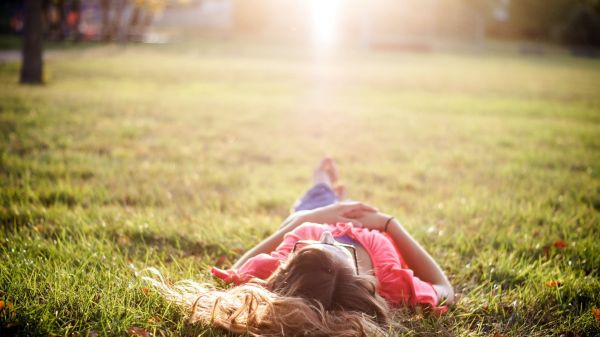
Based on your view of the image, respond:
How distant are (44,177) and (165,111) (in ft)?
14.3

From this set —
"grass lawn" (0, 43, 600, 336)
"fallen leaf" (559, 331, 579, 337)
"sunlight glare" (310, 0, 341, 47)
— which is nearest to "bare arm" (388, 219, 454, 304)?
"grass lawn" (0, 43, 600, 336)

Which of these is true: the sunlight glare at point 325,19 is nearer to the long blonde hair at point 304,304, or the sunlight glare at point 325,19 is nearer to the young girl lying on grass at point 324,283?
the young girl lying on grass at point 324,283

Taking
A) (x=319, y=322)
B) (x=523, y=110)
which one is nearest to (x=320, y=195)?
(x=319, y=322)

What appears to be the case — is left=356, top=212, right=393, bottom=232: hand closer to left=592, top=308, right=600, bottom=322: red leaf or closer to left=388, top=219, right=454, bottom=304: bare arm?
left=388, top=219, right=454, bottom=304: bare arm

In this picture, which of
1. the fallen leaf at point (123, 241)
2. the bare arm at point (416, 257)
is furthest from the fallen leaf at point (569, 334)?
the fallen leaf at point (123, 241)

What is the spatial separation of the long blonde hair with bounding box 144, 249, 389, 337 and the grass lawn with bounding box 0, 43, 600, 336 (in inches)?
7.1

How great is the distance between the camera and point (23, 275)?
2.65 metres

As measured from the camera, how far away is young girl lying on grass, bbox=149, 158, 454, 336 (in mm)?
2170

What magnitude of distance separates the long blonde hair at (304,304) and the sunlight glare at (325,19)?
41.5m

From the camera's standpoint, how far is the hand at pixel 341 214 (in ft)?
10.1

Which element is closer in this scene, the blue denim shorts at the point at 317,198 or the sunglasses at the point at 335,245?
the sunglasses at the point at 335,245

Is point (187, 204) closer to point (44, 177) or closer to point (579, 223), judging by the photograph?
point (44, 177)

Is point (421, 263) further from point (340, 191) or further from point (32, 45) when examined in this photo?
point (32, 45)

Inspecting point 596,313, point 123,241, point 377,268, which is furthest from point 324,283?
point 123,241
